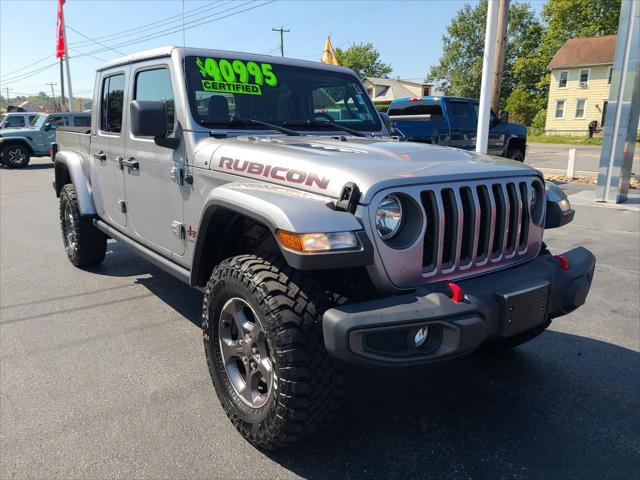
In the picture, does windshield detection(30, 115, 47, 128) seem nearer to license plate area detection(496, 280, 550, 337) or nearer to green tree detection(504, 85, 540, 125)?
license plate area detection(496, 280, 550, 337)

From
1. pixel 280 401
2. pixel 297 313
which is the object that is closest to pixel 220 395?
pixel 280 401

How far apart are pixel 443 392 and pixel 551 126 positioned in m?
46.8

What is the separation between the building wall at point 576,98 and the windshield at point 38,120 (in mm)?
39113

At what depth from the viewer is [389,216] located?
2188mm

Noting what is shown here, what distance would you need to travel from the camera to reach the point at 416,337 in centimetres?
208

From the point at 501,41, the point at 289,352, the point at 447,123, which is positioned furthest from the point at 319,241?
the point at 501,41

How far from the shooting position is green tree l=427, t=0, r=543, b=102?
5712cm

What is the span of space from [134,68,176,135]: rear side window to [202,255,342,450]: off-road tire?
1438 millimetres

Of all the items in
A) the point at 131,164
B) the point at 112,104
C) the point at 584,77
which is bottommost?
the point at 131,164

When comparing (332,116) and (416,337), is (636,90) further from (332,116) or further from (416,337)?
(416,337)

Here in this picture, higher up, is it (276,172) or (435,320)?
(276,172)

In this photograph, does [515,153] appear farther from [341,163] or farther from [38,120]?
[38,120]

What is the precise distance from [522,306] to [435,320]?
54 centimetres

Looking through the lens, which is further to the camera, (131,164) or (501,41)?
(501,41)
